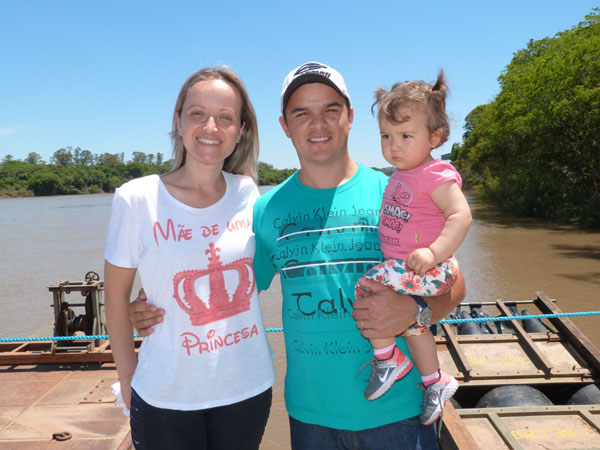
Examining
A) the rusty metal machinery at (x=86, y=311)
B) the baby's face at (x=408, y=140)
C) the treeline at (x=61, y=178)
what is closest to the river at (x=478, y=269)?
Answer: the rusty metal machinery at (x=86, y=311)

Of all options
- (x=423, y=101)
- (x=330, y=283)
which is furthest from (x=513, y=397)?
(x=423, y=101)

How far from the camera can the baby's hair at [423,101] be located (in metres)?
2.20

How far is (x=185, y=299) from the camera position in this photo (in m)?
2.04

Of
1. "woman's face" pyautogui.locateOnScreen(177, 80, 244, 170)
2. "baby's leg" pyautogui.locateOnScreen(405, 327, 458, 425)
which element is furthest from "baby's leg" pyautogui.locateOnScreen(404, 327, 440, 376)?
"woman's face" pyautogui.locateOnScreen(177, 80, 244, 170)

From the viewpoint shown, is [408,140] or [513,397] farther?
[513,397]

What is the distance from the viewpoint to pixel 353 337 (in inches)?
84.0

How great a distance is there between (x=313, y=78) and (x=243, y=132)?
560 millimetres

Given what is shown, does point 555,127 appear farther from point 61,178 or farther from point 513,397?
point 61,178

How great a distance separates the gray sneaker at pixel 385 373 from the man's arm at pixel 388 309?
0.13 metres

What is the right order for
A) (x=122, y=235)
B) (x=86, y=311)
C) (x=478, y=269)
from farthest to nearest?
1. (x=478, y=269)
2. (x=86, y=311)
3. (x=122, y=235)

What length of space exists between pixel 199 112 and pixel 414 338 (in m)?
1.52

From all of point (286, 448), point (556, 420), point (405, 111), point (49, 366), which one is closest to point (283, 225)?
point (405, 111)

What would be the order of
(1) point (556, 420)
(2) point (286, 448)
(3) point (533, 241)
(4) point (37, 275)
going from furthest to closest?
1. (3) point (533, 241)
2. (4) point (37, 275)
3. (2) point (286, 448)
4. (1) point (556, 420)

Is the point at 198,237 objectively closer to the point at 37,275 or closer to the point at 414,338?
the point at 414,338
